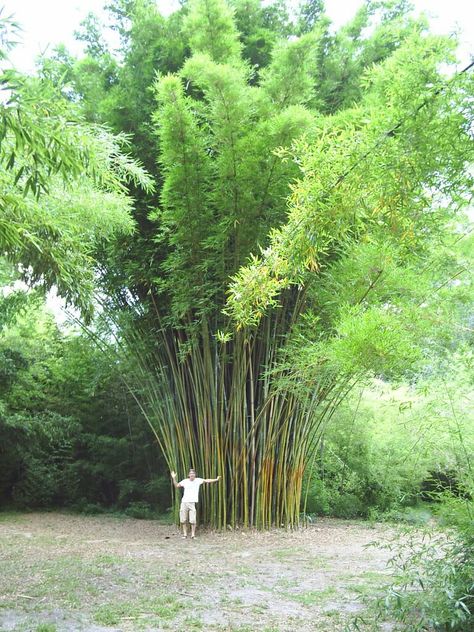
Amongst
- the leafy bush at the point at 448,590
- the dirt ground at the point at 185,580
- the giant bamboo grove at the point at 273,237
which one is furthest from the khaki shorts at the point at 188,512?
the leafy bush at the point at 448,590

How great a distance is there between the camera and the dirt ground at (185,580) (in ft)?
9.51

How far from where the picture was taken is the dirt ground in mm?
2898

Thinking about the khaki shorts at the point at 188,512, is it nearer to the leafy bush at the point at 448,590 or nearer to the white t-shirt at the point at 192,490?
the white t-shirt at the point at 192,490

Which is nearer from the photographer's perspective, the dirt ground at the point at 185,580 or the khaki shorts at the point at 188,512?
the dirt ground at the point at 185,580

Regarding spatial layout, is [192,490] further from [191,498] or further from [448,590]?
[448,590]

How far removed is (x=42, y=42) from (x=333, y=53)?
3878 millimetres

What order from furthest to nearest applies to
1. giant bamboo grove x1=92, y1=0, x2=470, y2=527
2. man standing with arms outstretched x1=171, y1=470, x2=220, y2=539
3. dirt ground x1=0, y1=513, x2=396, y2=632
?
man standing with arms outstretched x1=171, y1=470, x2=220, y2=539, dirt ground x1=0, y1=513, x2=396, y2=632, giant bamboo grove x1=92, y1=0, x2=470, y2=527

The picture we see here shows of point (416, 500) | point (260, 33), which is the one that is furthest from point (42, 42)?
point (416, 500)

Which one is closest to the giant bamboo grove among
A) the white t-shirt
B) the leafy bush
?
the white t-shirt

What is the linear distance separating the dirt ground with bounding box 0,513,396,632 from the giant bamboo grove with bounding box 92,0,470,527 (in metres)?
0.83

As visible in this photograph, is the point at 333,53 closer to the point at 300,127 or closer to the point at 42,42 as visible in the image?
the point at 300,127

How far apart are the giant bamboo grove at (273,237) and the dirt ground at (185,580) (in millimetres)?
829

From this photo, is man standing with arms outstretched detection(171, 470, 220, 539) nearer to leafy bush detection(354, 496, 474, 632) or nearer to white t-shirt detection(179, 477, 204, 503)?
white t-shirt detection(179, 477, 204, 503)

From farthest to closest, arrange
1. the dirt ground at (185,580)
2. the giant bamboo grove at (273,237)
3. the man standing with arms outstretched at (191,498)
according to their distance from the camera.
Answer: the man standing with arms outstretched at (191,498)
the dirt ground at (185,580)
the giant bamboo grove at (273,237)
